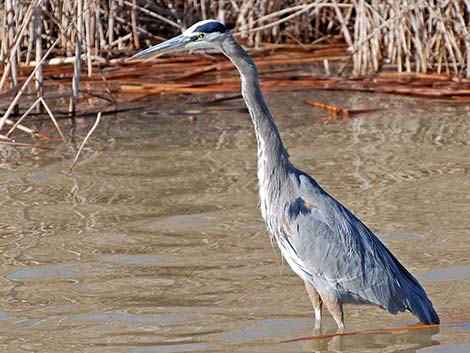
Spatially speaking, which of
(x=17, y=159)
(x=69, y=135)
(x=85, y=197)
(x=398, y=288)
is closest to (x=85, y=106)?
(x=69, y=135)

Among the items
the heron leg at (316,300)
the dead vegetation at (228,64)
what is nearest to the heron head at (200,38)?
the heron leg at (316,300)

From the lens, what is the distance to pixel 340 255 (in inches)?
160

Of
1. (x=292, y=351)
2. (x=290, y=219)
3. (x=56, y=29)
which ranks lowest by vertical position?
(x=292, y=351)

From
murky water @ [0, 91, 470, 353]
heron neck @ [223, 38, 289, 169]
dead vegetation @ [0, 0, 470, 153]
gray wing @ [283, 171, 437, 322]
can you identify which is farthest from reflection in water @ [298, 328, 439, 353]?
dead vegetation @ [0, 0, 470, 153]

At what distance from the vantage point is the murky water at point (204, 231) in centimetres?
395

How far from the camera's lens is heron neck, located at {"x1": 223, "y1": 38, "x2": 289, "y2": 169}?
13.1 feet

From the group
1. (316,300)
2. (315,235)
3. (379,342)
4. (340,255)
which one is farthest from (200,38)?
(379,342)

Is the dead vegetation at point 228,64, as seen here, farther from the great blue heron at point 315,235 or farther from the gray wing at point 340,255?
the gray wing at point 340,255

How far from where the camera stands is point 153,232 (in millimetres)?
5148

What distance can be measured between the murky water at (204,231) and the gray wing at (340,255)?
0.16 metres

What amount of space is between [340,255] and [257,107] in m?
0.66

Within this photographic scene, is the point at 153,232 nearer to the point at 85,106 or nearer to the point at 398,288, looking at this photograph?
the point at 398,288

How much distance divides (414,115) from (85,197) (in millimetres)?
2904

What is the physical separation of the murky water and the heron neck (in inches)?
24.2
